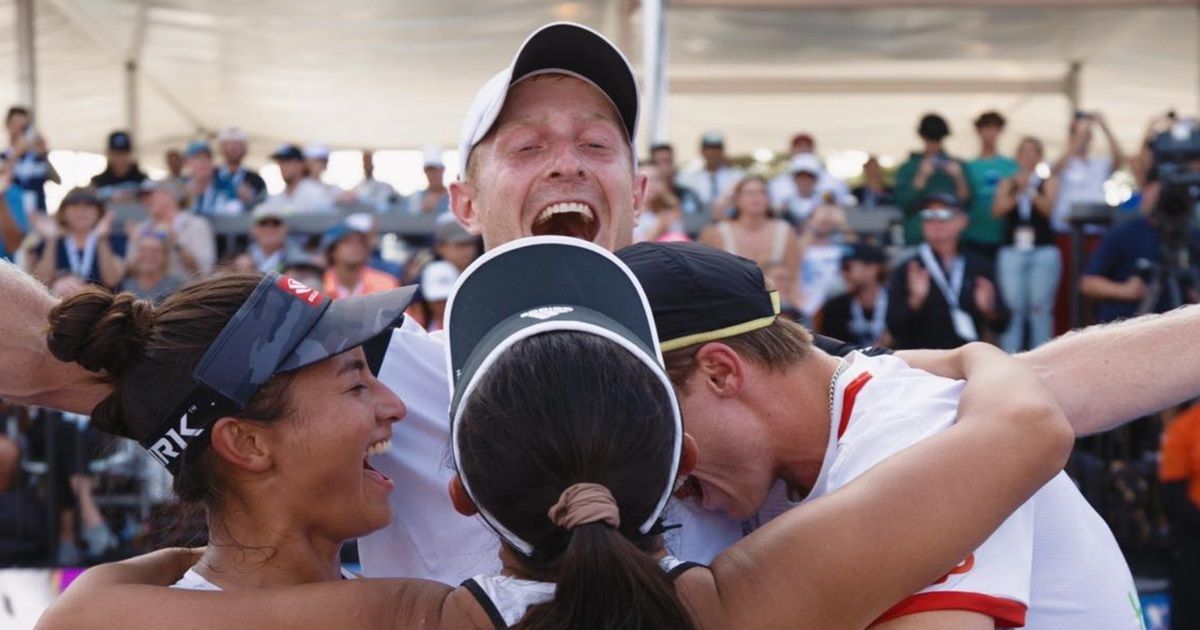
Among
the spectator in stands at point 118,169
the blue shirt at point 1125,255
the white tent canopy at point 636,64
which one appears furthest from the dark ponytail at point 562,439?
the white tent canopy at point 636,64

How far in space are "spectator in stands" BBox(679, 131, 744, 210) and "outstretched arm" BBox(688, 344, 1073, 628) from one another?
8944 millimetres

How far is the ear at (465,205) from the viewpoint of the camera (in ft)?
11.0

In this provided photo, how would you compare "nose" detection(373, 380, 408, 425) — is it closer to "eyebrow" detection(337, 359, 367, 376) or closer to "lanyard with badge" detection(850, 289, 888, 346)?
"eyebrow" detection(337, 359, 367, 376)

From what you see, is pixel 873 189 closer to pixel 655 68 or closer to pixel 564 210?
pixel 655 68

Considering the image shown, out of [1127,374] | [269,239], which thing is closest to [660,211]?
[269,239]

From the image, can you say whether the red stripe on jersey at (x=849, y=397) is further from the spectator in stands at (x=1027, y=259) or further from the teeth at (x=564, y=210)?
the spectator in stands at (x=1027, y=259)

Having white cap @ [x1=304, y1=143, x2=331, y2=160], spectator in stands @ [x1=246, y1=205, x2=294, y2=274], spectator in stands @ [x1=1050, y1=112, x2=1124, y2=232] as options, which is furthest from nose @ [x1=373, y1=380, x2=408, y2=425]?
white cap @ [x1=304, y1=143, x2=331, y2=160]

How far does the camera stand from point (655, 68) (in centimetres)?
1145

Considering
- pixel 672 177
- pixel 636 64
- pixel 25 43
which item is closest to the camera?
pixel 672 177

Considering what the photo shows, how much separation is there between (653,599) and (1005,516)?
1.85 feet

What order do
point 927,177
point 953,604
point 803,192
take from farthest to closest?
point 803,192
point 927,177
point 953,604

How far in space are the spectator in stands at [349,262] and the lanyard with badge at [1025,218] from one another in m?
3.85

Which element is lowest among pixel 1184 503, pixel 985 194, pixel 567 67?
pixel 1184 503

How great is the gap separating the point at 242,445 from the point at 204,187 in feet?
30.8
